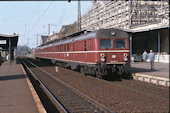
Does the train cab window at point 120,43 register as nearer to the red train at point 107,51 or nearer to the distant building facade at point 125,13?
the red train at point 107,51

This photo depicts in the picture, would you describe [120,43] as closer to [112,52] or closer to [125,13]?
[112,52]

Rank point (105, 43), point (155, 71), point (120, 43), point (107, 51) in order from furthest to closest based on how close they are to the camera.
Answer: point (155, 71) < point (120, 43) < point (105, 43) < point (107, 51)

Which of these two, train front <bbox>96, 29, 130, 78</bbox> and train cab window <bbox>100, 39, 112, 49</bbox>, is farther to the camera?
train cab window <bbox>100, 39, 112, 49</bbox>

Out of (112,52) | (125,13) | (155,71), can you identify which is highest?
(125,13)

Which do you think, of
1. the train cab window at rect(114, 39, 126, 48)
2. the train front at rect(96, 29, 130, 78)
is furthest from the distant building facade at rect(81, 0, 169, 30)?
the train front at rect(96, 29, 130, 78)

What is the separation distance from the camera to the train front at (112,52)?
1181 cm

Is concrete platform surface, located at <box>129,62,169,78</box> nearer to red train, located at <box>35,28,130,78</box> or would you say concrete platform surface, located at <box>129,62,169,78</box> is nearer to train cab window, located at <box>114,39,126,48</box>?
red train, located at <box>35,28,130,78</box>

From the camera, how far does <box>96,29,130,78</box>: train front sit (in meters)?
11.8

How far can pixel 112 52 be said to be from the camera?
11977 mm

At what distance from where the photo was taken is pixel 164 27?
2059cm

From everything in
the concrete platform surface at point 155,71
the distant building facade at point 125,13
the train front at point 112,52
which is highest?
the distant building facade at point 125,13

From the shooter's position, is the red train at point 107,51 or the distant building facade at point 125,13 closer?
the red train at point 107,51

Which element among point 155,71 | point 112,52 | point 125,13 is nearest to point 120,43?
point 112,52

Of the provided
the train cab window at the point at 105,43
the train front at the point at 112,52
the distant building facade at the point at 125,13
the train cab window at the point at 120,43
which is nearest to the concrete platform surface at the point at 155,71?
the train front at the point at 112,52
